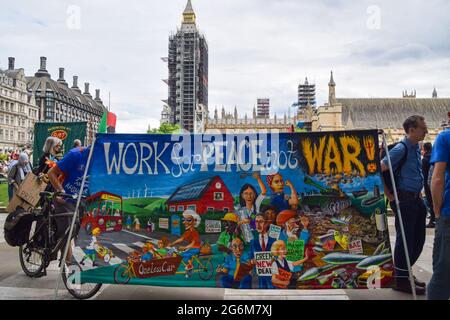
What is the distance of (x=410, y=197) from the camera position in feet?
13.5

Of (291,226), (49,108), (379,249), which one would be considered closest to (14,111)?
(49,108)

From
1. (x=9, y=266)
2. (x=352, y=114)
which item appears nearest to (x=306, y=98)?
(x=352, y=114)

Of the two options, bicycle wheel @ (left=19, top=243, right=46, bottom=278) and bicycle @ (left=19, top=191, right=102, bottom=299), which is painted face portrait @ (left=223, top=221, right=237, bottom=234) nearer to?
bicycle @ (left=19, top=191, right=102, bottom=299)

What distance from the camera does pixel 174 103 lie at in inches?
3880

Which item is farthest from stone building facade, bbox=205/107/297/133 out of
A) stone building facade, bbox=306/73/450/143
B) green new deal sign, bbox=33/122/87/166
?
green new deal sign, bbox=33/122/87/166

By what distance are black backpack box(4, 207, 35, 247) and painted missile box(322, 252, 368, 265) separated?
3.35 m

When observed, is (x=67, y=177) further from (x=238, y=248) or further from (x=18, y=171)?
(x=18, y=171)

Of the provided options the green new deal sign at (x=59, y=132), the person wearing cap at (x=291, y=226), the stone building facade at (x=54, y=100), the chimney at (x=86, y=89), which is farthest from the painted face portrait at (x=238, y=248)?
the chimney at (x=86, y=89)

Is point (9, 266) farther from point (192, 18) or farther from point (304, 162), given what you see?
point (192, 18)

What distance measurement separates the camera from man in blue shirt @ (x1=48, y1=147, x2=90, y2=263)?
13.7 feet

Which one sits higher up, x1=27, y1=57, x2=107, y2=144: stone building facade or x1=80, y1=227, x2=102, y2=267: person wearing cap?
x1=27, y1=57, x2=107, y2=144: stone building facade

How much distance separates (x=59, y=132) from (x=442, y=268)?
11108mm

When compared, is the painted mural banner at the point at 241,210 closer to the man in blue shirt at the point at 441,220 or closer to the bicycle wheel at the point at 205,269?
the bicycle wheel at the point at 205,269
